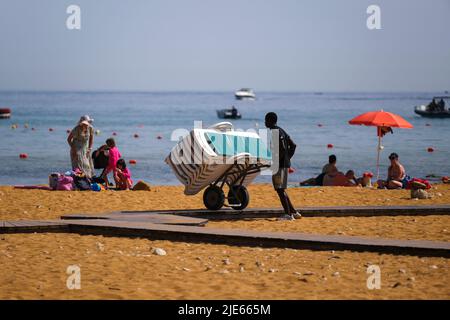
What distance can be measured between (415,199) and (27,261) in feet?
31.5

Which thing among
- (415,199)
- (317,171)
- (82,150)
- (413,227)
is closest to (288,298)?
(413,227)

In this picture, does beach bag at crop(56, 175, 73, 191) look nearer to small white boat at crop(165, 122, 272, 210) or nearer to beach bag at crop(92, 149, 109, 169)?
beach bag at crop(92, 149, 109, 169)

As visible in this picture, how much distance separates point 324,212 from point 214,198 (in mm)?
1850

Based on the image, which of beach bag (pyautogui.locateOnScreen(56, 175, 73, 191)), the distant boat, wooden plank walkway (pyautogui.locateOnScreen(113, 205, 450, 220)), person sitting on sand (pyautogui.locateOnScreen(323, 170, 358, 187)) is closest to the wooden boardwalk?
wooden plank walkway (pyautogui.locateOnScreen(113, 205, 450, 220))

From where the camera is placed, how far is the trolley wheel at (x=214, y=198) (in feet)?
46.2

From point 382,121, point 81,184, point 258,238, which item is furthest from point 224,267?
point 382,121

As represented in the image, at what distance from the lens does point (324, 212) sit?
14117 millimetres

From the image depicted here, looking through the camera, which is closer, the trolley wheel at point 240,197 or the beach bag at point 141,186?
the trolley wheel at point 240,197

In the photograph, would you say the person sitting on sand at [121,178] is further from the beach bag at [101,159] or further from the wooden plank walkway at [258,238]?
the wooden plank walkway at [258,238]

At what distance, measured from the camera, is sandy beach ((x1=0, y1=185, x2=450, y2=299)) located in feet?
26.6

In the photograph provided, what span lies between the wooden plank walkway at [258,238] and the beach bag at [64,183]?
5.53 meters

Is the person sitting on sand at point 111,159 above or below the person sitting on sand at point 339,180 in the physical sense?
above

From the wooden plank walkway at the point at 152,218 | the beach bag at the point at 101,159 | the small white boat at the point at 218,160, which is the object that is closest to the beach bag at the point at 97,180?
the beach bag at the point at 101,159

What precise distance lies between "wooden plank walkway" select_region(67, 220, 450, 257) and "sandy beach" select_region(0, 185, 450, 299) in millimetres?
198
